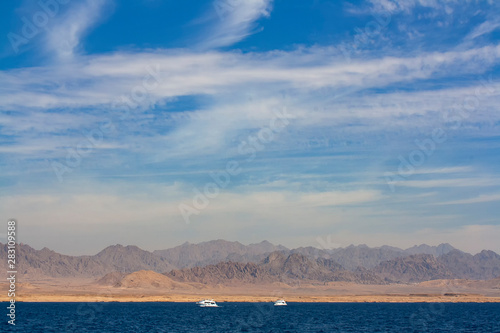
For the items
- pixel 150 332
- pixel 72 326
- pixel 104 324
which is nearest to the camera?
pixel 150 332

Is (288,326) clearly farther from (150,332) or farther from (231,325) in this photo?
(150,332)

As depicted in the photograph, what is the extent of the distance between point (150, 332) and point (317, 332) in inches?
1322

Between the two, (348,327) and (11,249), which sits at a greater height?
(11,249)

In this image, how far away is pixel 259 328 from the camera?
114 meters

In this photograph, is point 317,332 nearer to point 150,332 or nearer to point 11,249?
point 150,332

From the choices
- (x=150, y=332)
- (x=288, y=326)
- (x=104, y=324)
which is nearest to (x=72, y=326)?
(x=104, y=324)

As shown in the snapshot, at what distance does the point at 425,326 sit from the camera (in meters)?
126

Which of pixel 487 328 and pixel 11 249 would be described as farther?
pixel 487 328

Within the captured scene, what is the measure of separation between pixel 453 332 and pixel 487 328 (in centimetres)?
1554

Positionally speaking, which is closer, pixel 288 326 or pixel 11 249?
pixel 11 249

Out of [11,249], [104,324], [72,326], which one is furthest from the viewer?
[104,324]

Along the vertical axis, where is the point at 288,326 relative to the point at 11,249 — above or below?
below

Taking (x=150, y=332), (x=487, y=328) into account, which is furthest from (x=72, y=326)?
(x=487, y=328)

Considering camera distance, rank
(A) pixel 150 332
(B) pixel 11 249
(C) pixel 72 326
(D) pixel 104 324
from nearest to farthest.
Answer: (B) pixel 11 249, (A) pixel 150 332, (C) pixel 72 326, (D) pixel 104 324
